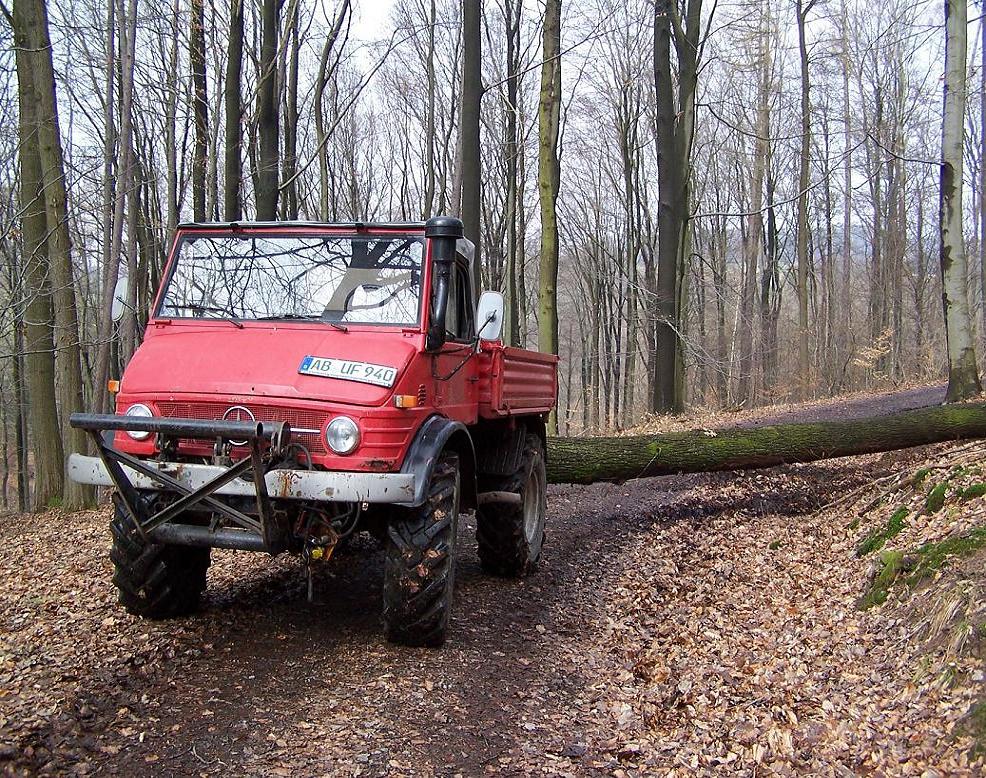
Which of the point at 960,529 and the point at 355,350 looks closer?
the point at 355,350

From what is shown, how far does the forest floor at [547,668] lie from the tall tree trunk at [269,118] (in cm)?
873

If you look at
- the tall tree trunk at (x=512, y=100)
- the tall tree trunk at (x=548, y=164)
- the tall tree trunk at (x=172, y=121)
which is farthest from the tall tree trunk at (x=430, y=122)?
the tall tree trunk at (x=548, y=164)

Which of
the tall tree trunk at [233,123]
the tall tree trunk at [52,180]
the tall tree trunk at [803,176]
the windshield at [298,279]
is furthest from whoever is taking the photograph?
the tall tree trunk at [803,176]

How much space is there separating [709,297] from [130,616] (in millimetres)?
40571

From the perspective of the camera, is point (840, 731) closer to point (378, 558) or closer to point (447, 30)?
point (378, 558)

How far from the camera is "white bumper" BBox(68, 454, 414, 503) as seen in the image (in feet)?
14.5

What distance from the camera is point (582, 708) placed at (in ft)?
15.3

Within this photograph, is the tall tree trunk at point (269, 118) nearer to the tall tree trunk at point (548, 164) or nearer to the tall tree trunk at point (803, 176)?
the tall tree trunk at point (548, 164)

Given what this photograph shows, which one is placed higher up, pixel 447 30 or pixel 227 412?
pixel 447 30

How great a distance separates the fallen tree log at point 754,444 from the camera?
10148mm

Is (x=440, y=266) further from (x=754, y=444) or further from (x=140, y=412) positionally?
(x=754, y=444)

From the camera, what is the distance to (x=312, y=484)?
4.43m

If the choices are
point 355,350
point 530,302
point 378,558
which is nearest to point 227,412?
point 355,350

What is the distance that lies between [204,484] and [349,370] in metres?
1.04
